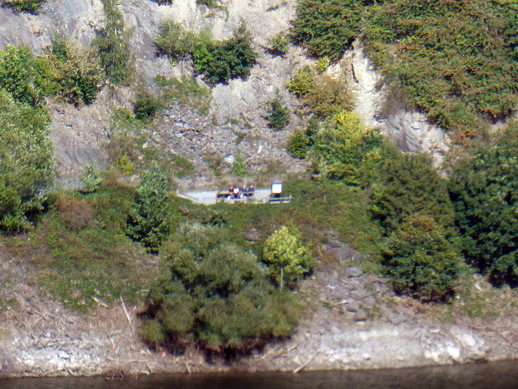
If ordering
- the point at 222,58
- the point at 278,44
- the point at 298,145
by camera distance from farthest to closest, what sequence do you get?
the point at 278,44 → the point at 222,58 → the point at 298,145

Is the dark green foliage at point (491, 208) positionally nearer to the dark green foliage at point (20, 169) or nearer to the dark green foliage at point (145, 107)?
the dark green foliage at point (145, 107)

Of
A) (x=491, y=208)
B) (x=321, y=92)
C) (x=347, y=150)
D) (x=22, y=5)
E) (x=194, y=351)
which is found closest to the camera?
(x=194, y=351)

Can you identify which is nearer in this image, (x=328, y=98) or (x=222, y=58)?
(x=328, y=98)

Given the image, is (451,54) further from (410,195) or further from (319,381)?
(319,381)

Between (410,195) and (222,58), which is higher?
(222,58)

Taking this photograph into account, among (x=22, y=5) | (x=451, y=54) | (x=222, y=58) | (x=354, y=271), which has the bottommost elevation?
A: (x=354, y=271)

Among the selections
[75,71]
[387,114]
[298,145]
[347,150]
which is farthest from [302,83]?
[75,71]

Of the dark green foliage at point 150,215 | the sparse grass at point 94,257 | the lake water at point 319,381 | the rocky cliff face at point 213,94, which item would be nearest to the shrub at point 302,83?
the rocky cliff face at point 213,94
